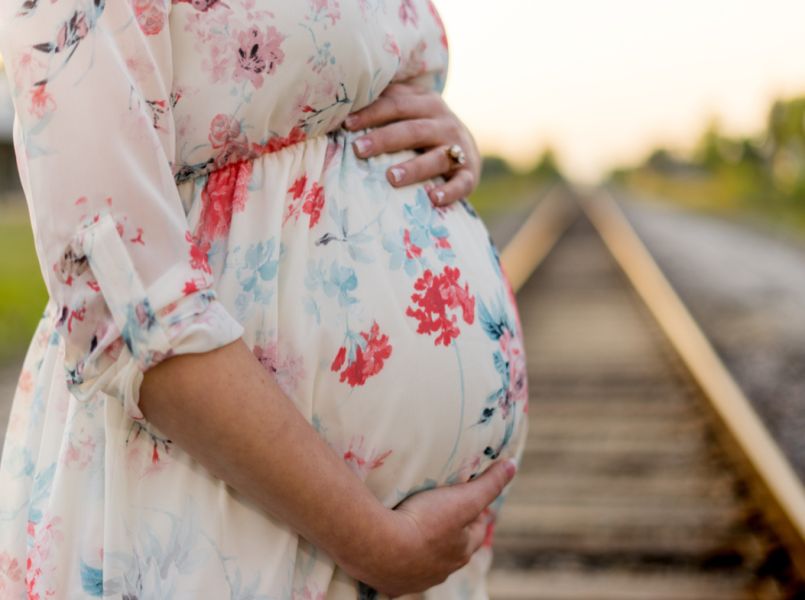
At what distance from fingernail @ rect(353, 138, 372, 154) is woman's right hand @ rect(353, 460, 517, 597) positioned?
16.5 inches

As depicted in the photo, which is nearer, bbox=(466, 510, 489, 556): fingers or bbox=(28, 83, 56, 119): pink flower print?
bbox=(28, 83, 56, 119): pink flower print

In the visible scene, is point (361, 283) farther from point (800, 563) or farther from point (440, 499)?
point (800, 563)

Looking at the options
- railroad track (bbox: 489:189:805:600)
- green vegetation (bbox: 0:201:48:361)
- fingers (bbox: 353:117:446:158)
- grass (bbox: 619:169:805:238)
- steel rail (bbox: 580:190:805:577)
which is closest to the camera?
fingers (bbox: 353:117:446:158)

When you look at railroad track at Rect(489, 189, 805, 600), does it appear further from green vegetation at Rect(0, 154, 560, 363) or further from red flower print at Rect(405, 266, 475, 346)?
green vegetation at Rect(0, 154, 560, 363)

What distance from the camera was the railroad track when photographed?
3.07m

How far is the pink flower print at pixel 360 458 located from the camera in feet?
3.59

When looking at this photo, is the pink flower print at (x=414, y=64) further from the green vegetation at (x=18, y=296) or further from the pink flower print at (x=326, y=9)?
the green vegetation at (x=18, y=296)

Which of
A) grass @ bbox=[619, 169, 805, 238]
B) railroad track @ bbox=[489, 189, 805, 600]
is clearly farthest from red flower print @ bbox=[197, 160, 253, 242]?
grass @ bbox=[619, 169, 805, 238]

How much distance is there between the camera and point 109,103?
2.93ft

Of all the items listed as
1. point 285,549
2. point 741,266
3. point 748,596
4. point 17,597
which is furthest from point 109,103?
point 741,266

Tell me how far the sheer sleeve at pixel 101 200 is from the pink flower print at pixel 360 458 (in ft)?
0.78

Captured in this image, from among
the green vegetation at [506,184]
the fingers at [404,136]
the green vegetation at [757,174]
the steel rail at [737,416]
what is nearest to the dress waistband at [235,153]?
the fingers at [404,136]

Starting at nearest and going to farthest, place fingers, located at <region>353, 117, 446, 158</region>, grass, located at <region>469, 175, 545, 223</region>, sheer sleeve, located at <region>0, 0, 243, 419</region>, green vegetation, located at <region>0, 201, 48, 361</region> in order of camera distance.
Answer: sheer sleeve, located at <region>0, 0, 243, 419</region>, fingers, located at <region>353, 117, 446, 158</region>, green vegetation, located at <region>0, 201, 48, 361</region>, grass, located at <region>469, 175, 545, 223</region>

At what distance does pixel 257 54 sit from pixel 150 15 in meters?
0.12
